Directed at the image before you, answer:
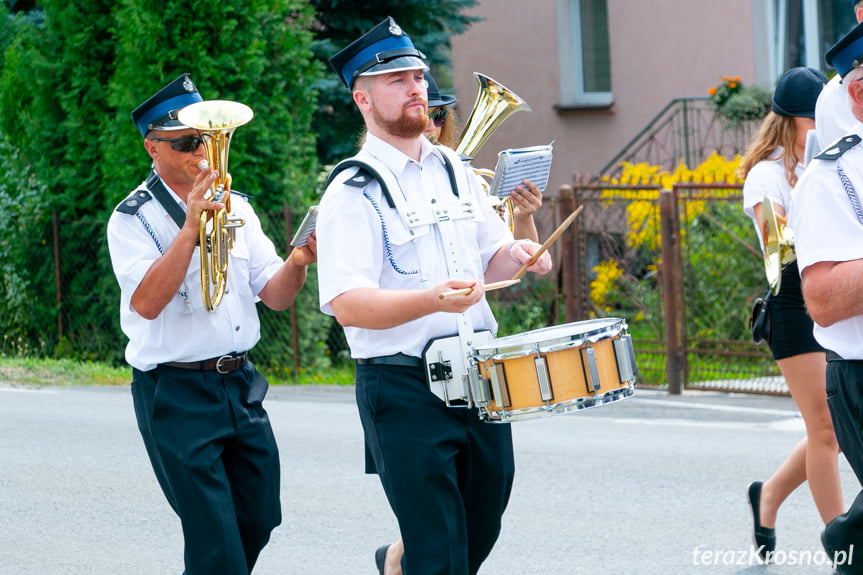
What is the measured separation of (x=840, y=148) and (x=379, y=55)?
4.43 ft

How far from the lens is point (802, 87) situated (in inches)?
205

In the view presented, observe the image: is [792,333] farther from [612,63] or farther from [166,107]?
[612,63]

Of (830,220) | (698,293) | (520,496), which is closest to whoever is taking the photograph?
(830,220)

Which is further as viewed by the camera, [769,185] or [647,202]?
[647,202]

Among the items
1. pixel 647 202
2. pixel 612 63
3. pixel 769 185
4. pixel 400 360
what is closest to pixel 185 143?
pixel 400 360

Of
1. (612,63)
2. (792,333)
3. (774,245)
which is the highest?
(612,63)

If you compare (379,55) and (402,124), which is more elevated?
(379,55)

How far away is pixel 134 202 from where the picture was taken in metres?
4.39

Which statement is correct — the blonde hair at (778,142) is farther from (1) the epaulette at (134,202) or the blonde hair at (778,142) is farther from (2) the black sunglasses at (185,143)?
(1) the epaulette at (134,202)

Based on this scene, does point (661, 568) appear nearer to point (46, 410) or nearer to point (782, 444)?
point (782, 444)

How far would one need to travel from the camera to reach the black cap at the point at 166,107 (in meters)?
4.42

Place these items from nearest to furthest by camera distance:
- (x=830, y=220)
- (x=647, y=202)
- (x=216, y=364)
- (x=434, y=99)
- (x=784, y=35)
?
(x=830, y=220)
(x=216, y=364)
(x=434, y=99)
(x=647, y=202)
(x=784, y=35)

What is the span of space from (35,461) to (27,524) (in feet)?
4.94

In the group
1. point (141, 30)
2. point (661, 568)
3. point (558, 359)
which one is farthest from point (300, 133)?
point (558, 359)
